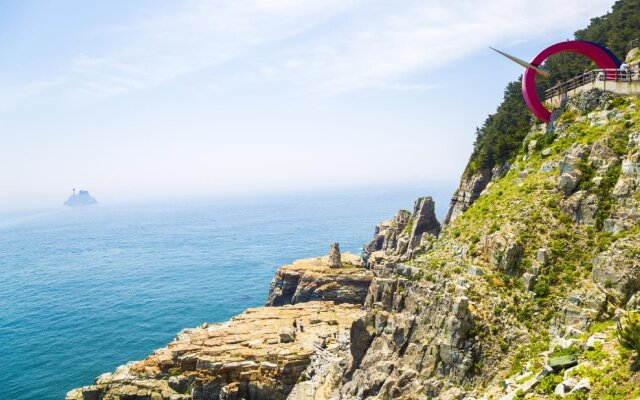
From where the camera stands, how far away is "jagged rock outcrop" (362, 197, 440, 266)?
260ft

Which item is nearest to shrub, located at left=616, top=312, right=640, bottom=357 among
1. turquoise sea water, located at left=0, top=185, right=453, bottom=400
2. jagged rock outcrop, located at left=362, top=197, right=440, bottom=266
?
jagged rock outcrop, located at left=362, top=197, right=440, bottom=266

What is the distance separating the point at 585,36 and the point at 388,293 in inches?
2843

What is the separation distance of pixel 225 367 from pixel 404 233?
47888 mm

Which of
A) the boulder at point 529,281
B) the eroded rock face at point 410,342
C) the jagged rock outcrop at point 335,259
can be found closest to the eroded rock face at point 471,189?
the eroded rock face at point 410,342

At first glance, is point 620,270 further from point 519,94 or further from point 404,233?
point 404,233

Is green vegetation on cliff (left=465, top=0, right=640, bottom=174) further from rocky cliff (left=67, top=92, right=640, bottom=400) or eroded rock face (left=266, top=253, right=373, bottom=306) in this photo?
eroded rock face (left=266, top=253, right=373, bottom=306)

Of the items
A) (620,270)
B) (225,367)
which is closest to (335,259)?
(225,367)

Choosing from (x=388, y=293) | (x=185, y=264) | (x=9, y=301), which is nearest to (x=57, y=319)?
(x=9, y=301)

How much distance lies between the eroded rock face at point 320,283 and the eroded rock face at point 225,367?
18063 mm

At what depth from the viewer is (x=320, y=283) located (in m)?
82.1

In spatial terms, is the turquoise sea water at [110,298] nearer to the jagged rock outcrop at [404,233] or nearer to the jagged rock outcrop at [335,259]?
the jagged rock outcrop at [335,259]

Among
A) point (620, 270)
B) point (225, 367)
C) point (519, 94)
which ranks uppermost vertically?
point (519, 94)

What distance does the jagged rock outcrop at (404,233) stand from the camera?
79.2m

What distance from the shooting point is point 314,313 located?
67.9m
